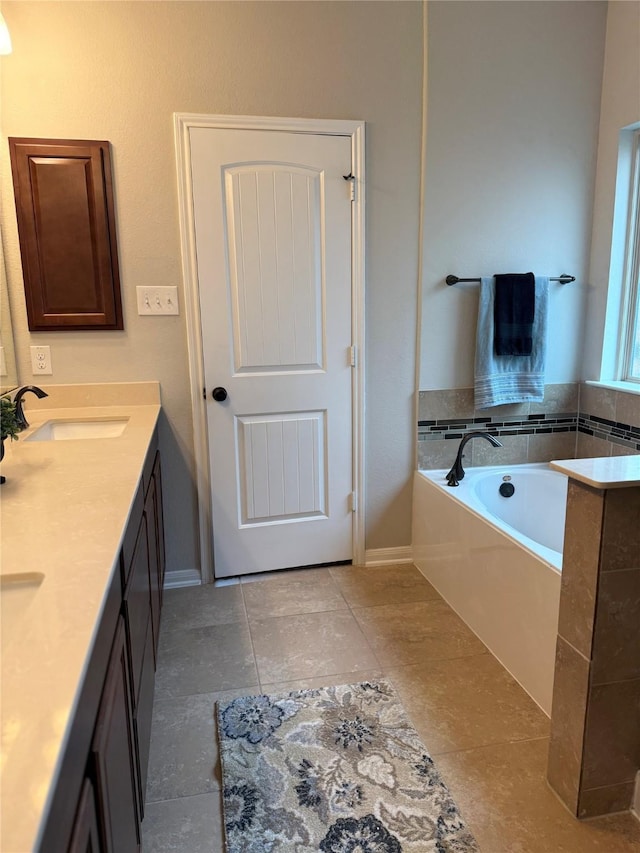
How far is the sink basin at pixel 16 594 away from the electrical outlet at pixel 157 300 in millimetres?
1738

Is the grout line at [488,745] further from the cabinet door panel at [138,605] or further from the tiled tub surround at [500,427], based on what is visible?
the tiled tub surround at [500,427]

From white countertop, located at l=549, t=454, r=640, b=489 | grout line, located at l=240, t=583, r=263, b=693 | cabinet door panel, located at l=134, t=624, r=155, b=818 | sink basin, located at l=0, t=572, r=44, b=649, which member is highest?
white countertop, located at l=549, t=454, r=640, b=489

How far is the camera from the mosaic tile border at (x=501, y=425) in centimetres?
296

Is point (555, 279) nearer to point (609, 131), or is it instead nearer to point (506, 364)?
point (506, 364)

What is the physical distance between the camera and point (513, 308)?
2836 millimetres

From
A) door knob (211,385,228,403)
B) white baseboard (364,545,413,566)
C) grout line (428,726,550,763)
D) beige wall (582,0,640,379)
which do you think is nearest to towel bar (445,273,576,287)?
beige wall (582,0,640,379)

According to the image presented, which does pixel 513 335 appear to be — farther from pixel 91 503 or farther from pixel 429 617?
pixel 91 503

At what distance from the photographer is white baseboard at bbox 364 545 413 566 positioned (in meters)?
3.05

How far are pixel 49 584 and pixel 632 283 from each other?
2899mm

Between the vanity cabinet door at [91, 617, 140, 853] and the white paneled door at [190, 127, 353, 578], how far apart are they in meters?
1.58

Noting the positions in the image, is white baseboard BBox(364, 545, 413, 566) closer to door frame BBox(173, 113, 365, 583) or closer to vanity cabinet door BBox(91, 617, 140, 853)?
door frame BBox(173, 113, 365, 583)

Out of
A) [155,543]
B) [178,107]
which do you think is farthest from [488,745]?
[178,107]

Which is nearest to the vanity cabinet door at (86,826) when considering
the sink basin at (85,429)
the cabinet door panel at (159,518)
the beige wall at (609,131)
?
the cabinet door panel at (159,518)

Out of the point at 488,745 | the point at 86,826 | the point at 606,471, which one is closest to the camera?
the point at 86,826
